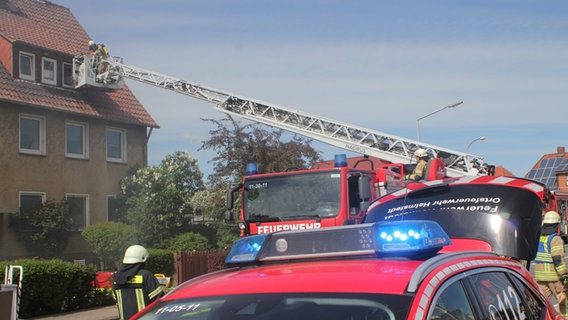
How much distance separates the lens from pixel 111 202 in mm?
25672

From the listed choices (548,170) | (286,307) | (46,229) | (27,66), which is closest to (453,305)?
(286,307)

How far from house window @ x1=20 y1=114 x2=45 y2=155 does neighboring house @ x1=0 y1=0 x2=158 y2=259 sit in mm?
34

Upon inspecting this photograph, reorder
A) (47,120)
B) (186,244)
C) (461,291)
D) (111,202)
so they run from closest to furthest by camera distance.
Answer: (461,291) → (186,244) → (47,120) → (111,202)

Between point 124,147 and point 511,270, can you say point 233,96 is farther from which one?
point 511,270

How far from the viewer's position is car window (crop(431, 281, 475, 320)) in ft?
8.70

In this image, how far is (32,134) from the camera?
23.2 meters

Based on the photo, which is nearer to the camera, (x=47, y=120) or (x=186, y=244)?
(x=186, y=244)

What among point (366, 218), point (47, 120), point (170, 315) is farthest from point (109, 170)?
point (170, 315)

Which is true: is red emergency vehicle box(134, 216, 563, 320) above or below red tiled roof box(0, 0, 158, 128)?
below

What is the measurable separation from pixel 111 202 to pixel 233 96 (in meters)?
7.26

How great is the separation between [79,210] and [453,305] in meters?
23.2

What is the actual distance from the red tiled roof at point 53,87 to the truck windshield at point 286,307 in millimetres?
20845

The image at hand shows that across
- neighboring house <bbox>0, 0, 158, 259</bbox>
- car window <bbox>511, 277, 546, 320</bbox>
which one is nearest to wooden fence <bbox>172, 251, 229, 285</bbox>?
neighboring house <bbox>0, 0, 158, 259</bbox>

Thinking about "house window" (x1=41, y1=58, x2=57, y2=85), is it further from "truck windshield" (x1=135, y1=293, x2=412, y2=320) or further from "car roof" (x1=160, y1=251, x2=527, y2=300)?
"truck windshield" (x1=135, y1=293, x2=412, y2=320)
